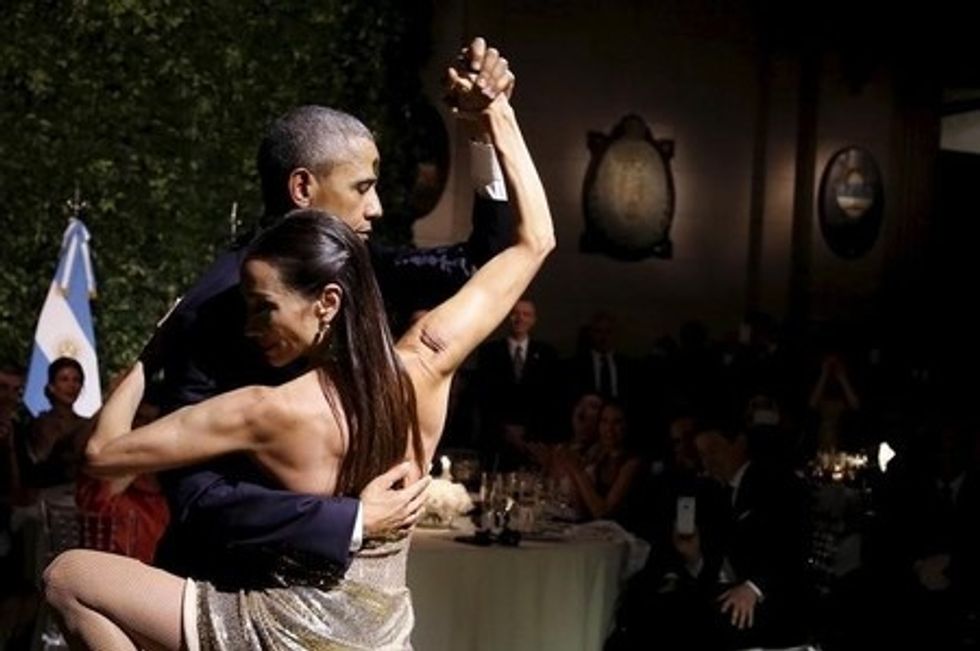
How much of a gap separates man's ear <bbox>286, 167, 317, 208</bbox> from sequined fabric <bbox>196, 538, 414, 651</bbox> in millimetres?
Result: 533

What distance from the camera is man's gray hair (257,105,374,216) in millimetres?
2662

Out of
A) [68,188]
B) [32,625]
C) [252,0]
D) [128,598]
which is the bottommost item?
[32,625]

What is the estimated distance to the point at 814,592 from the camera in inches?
227

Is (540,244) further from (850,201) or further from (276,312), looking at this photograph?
(850,201)

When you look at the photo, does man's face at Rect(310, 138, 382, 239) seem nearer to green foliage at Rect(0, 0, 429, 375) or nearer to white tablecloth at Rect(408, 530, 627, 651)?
white tablecloth at Rect(408, 530, 627, 651)

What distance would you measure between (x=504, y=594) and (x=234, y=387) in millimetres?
2682

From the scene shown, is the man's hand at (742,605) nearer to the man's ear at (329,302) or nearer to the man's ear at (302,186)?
the man's ear at (302,186)

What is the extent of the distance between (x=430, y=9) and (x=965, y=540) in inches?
216

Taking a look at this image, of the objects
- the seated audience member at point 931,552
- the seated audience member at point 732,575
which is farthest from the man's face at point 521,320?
the seated audience member at point 732,575

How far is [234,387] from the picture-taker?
104 inches

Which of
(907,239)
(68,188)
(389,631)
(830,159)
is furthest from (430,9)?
(389,631)

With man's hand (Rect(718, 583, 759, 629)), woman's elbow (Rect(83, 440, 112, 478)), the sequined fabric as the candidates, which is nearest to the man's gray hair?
woman's elbow (Rect(83, 440, 112, 478))

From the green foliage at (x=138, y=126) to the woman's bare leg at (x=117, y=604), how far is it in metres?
6.36

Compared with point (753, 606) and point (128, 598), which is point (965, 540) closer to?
point (753, 606)
